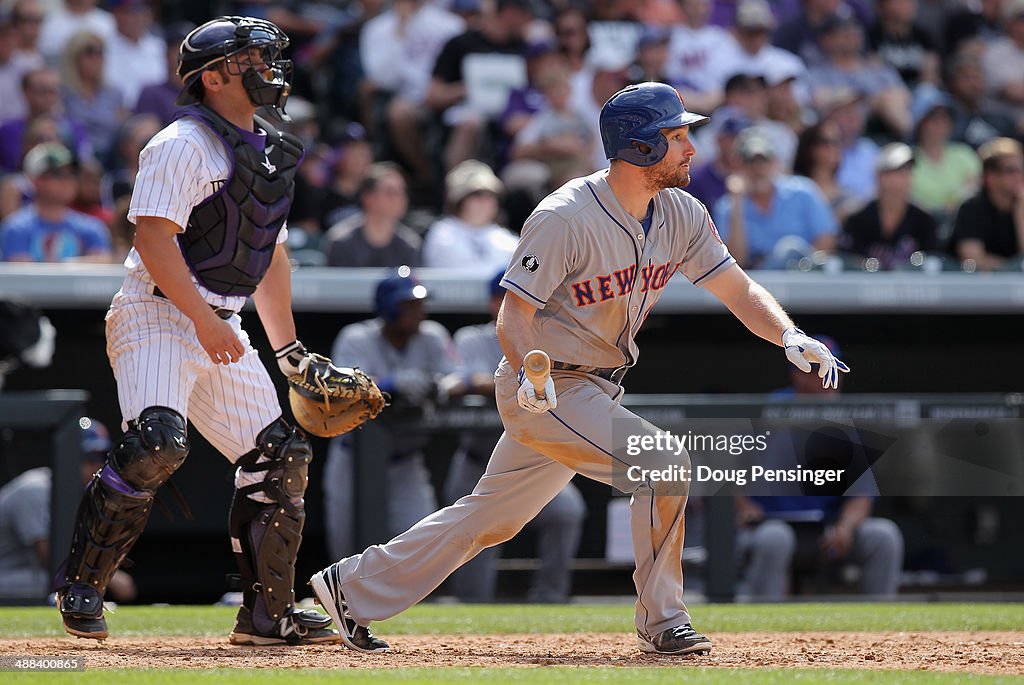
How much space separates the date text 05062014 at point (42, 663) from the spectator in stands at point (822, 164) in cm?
654

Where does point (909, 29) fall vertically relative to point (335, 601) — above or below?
above

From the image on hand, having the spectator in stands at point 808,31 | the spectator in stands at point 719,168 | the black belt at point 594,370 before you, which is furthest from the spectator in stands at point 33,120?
the black belt at point 594,370

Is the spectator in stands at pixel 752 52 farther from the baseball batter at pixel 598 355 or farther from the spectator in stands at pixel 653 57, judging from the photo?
the baseball batter at pixel 598 355

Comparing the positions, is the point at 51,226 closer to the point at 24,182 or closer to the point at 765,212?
the point at 24,182

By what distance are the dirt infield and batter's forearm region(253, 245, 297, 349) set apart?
1.02 m

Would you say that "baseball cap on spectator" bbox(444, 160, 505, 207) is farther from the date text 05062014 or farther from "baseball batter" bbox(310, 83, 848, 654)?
the date text 05062014

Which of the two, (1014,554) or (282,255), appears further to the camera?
(1014,554)

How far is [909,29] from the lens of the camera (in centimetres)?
1198

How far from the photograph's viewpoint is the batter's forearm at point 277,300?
481cm

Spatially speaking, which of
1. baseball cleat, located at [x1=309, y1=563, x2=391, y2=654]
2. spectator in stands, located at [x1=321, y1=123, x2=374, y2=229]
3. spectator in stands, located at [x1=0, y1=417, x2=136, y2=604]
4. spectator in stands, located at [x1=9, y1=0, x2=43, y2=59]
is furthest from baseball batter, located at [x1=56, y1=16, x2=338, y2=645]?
spectator in stands, located at [x1=9, y1=0, x2=43, y2=59]

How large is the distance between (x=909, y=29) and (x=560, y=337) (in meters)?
8.60

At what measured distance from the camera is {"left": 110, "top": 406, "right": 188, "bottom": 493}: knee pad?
432 cm

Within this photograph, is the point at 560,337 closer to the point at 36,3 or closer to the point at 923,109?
the point at 36,3

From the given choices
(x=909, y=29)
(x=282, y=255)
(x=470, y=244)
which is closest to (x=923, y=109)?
(x=909, y=29)
